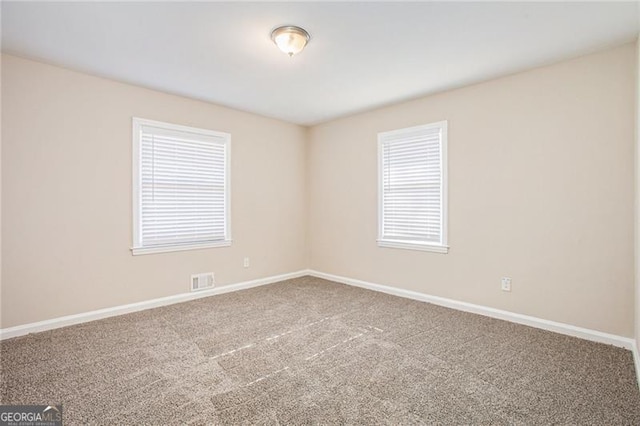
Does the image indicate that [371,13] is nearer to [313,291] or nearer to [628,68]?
[628,68]

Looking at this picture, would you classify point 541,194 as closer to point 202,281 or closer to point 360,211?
point 360,211

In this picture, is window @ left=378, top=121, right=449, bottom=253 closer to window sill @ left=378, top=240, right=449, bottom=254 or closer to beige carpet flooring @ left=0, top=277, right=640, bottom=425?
window sill @ left=378, top=240, right=449, bottom=254

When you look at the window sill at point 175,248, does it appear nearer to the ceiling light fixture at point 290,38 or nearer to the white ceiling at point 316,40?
the white ceiling at point 316,40

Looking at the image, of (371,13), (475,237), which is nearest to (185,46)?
(371,13)

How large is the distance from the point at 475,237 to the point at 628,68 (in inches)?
73.8

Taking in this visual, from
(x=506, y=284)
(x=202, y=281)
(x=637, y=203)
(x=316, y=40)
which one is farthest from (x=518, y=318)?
(x=202, y=281)

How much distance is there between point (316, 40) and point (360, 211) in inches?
100

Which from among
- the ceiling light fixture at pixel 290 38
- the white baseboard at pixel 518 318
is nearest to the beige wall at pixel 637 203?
the white baseboard at pixel 518 318

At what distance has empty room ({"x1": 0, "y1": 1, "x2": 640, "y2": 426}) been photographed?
2.09 meters

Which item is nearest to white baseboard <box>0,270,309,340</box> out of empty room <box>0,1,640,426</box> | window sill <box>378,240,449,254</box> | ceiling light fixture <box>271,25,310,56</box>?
empty room <box>0,1,640,426</box>

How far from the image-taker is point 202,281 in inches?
161

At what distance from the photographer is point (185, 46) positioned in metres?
2.65

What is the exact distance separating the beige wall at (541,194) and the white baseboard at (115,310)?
6.83 ft

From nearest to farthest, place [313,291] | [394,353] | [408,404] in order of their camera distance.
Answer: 1. [408,404]
2. [394,353]
3. [313,291]
